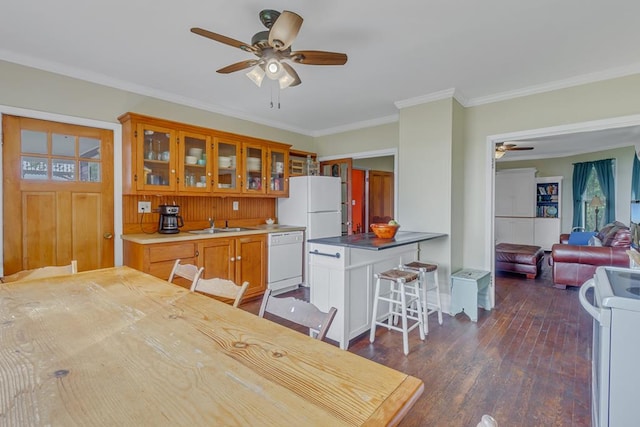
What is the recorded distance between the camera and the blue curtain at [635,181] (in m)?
6.06

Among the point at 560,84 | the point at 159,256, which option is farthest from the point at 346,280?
the point at 560,84

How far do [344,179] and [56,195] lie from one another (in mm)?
3653

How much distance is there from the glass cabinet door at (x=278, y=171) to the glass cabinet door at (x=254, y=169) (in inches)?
6.2

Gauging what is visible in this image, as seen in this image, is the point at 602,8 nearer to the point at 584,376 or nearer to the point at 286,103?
the point at 584,376

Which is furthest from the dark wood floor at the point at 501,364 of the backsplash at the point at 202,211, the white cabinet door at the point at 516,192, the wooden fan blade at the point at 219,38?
the white cabinet door at the point at 516,192

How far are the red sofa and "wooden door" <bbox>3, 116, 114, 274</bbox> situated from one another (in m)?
5.65

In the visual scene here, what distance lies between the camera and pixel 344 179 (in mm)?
5199

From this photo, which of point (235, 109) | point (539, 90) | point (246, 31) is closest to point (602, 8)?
point (539, 90)

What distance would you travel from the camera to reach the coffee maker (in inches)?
134

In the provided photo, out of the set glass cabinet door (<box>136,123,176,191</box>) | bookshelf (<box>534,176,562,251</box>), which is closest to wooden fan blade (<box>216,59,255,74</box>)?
glass cabinet door (<box>136,123,176,191</box>)

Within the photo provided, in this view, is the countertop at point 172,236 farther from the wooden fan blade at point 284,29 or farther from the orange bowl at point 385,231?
the wooden fan blade at point 284,29

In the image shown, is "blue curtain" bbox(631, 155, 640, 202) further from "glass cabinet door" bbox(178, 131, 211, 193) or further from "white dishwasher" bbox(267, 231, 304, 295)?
"glass cabinet door" bbox(178, 131, 211, 193)

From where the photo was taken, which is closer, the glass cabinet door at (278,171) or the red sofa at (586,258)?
the red sofa at (586,258)

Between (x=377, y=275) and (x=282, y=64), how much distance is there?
1.84m
